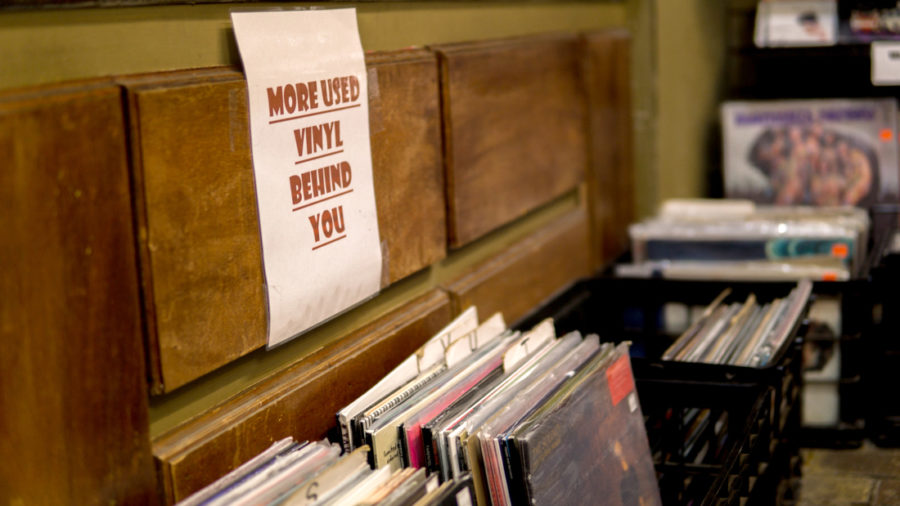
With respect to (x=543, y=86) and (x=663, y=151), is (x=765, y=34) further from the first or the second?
(x=543, y=86)

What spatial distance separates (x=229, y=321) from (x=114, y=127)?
0.33m

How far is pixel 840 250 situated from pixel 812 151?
70 cm

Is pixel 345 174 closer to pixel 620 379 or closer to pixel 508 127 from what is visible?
pixel 620 379

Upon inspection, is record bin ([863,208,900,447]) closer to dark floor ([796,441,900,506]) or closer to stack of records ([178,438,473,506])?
dark floor ([796,441,900,506])

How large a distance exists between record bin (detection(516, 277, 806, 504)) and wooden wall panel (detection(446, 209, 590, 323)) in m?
0.08

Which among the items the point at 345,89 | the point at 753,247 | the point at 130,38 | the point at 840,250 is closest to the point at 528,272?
the point at 753,247

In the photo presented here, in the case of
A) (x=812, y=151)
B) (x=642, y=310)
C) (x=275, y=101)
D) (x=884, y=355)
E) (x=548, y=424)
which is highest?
(x=275, y=101)

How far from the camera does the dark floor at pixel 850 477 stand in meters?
2.29

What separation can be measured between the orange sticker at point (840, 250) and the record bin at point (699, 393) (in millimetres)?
266

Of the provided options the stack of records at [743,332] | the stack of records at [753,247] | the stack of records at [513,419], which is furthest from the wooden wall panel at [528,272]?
the stack of records at [743,332]

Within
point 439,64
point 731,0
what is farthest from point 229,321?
point 731,0

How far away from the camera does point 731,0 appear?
3510 mm

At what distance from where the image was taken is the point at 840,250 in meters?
2.48

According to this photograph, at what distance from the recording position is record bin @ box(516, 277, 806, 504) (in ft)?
5.69
